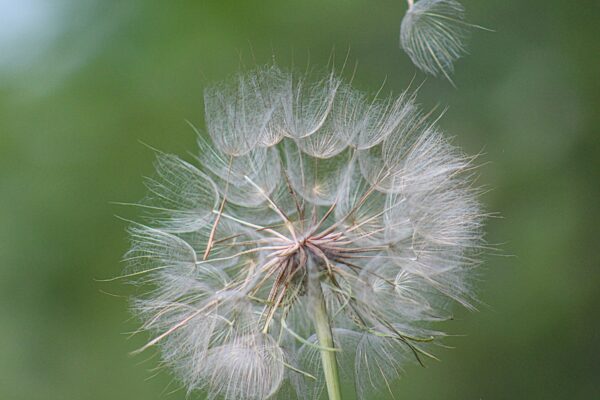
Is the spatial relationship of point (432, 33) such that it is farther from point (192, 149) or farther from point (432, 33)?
point (192, 149)

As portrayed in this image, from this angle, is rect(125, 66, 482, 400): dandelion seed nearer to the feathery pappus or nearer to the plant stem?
the plant stem

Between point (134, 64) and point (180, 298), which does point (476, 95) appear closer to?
point (134, 64)

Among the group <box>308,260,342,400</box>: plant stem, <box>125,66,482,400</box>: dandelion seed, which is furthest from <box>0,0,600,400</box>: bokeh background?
<box>308,260,342,400</box>: plant stem

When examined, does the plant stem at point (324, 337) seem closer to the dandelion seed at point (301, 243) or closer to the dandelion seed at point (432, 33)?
the dandelion seed at point (301, 243)

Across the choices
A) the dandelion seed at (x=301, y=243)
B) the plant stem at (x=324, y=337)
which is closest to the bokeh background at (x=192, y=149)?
the dandelion seed at (x=301, y=243)

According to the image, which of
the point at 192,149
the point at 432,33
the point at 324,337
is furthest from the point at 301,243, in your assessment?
the point at 192,149

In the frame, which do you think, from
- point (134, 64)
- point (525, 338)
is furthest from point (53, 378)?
point (525, 338)
